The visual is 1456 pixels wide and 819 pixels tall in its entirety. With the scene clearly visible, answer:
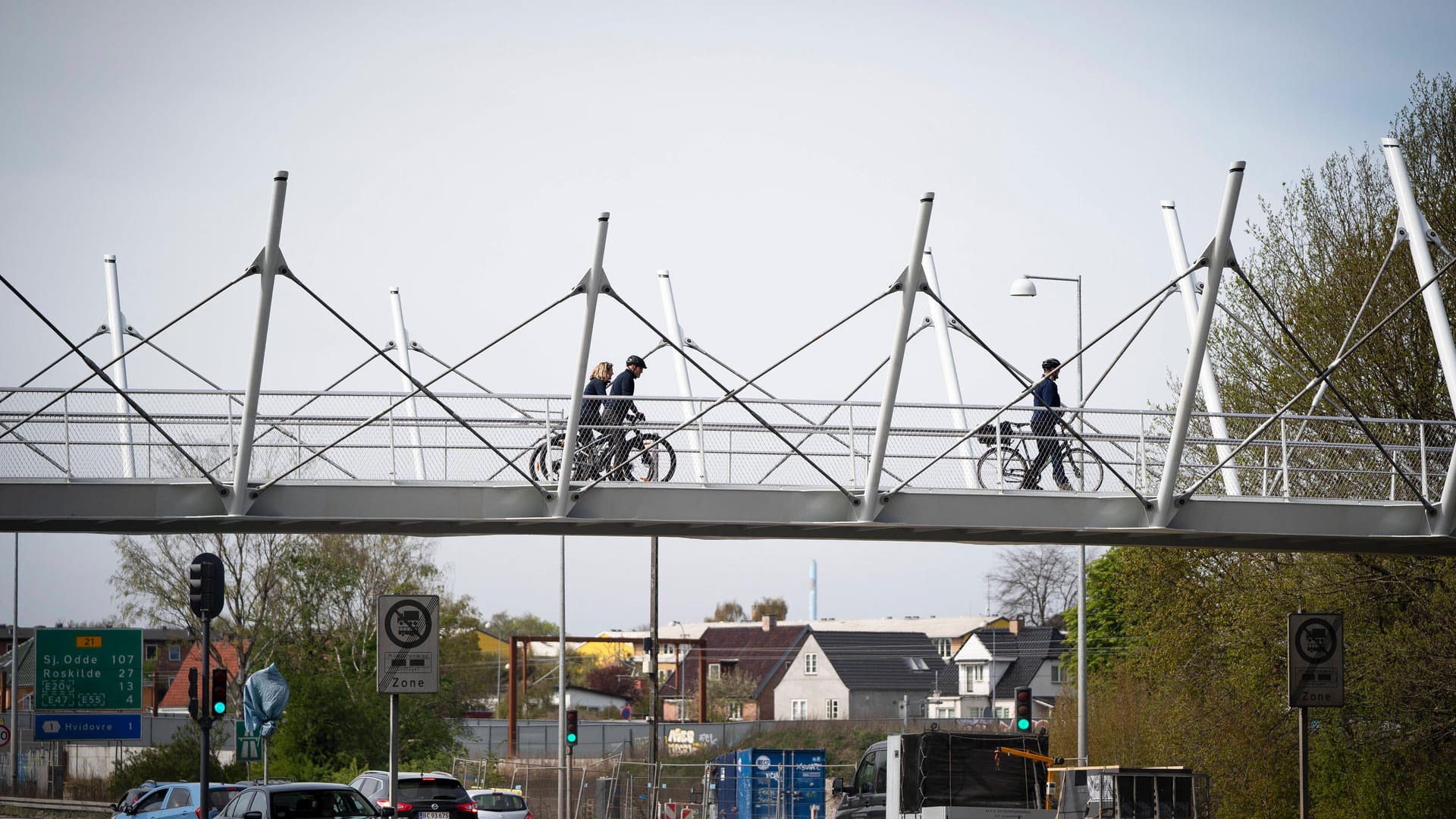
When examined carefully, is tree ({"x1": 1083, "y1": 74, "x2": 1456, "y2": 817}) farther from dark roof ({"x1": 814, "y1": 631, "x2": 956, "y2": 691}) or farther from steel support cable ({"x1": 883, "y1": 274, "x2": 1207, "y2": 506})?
dark roof ({"x1": 814, "y1": 631, "x2": 956, "y2": 691})

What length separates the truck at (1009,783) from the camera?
2281 cm

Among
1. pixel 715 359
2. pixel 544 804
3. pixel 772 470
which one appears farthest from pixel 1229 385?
pixel 544 804

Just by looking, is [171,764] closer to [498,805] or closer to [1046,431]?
[498,805]

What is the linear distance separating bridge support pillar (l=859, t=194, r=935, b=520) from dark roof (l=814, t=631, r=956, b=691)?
8472cm

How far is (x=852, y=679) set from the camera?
102 metres

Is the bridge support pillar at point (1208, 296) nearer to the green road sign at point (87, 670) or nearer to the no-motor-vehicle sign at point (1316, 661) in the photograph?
the no-motor-vehicle sign at point (1316, 661)

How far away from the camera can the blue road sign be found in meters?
36.9

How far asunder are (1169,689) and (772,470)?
13759 millimetres

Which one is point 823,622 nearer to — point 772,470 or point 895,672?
point 895,672

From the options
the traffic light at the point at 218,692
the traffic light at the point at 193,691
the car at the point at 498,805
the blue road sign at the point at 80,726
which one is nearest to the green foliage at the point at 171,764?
the blue road sign at the point at 80,726

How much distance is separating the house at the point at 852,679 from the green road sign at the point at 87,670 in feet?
219


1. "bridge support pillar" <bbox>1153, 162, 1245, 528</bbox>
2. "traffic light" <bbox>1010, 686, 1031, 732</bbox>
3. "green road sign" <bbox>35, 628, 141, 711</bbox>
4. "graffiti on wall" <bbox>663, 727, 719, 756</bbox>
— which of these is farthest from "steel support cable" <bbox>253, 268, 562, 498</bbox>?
"graffiti on wall" <bbox>663, 727, 719, 756</bbox>

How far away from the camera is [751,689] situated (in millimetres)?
105062

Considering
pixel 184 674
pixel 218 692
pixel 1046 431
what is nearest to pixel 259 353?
pixel 218 692
